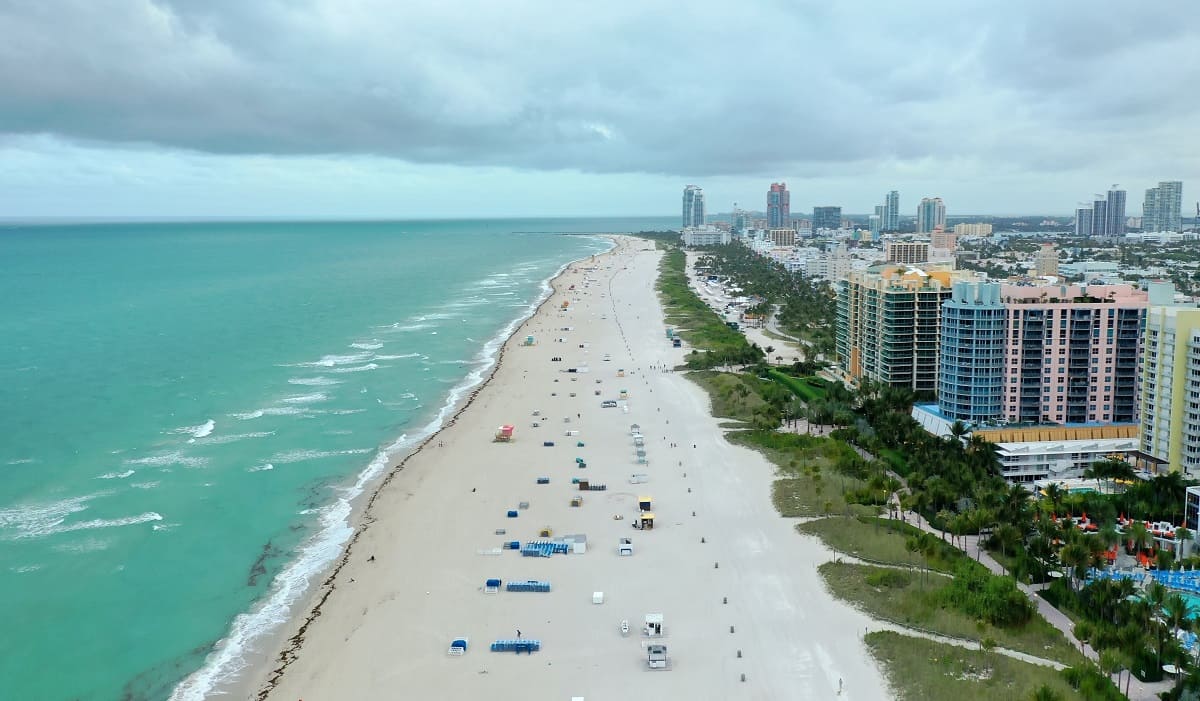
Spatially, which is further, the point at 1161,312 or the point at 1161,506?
the point at 1161,312

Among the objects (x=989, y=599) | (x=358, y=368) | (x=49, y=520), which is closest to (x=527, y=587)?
(x=989, y=599)

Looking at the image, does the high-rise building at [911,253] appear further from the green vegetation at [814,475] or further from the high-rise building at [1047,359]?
the green vegetation at [814,475]

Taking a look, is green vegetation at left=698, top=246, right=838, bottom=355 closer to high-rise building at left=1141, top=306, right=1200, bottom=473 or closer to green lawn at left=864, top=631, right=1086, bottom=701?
high-rise building at left=1141, top=306, right=1200, bottom=473

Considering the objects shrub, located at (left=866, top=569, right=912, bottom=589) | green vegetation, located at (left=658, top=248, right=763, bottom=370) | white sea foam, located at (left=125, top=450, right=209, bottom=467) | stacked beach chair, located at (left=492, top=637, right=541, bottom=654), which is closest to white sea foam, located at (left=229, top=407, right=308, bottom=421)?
white sea foam, located at (left=125, top=450, right=209, bottom=467)

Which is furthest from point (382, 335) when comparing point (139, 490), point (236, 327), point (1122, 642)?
point (1122, 642)

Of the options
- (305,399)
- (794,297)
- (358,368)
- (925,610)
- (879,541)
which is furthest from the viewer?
(794,297)

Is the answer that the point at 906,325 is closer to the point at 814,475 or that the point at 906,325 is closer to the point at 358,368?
the point at 814,475

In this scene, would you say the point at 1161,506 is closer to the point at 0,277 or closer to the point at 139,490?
the point at 139,490
